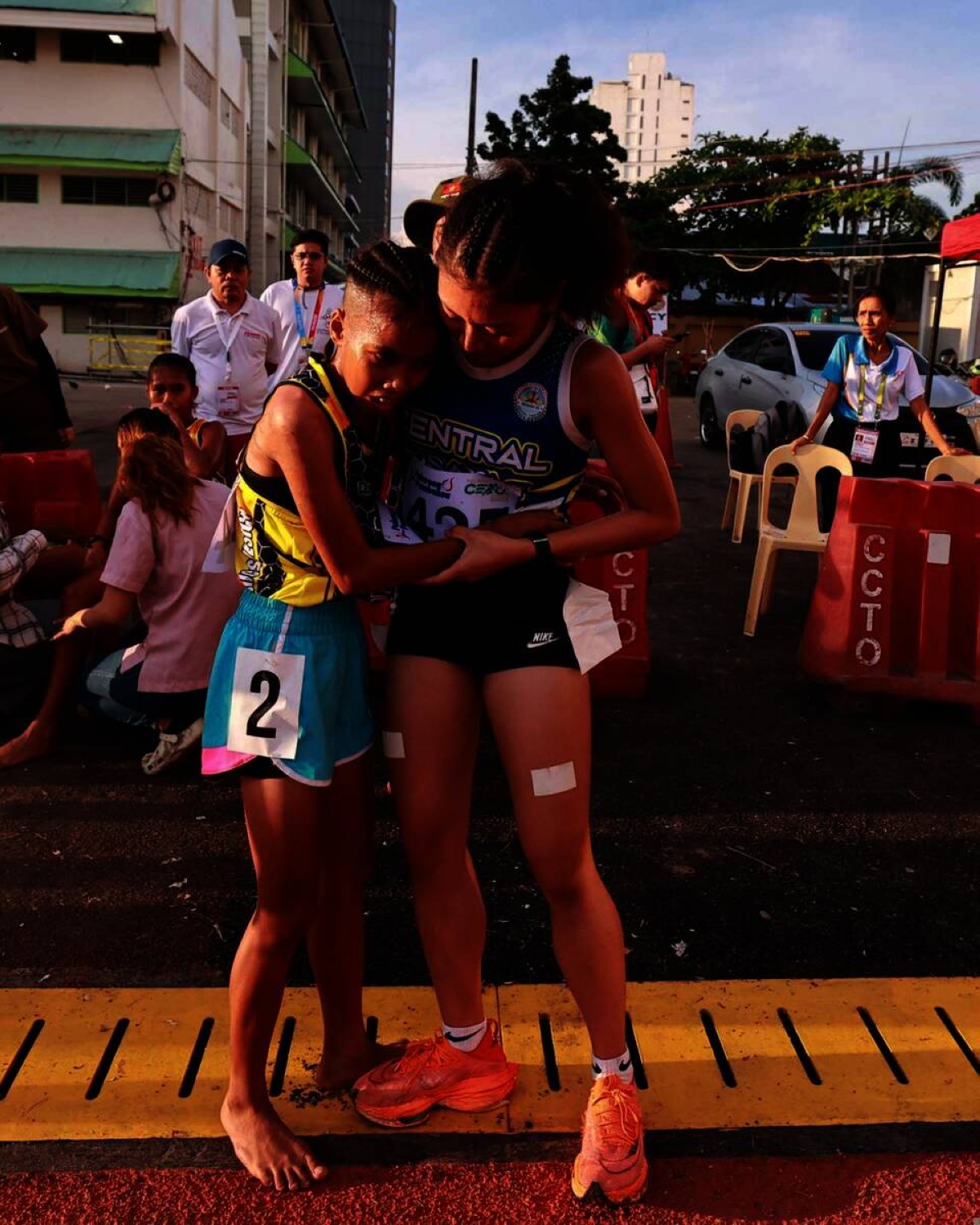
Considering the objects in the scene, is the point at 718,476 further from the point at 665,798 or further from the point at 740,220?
the point at 740,220

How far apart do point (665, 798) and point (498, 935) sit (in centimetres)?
123

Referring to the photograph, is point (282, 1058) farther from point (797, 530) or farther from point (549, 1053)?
point (797, 530)

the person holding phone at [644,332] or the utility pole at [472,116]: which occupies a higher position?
the utility pole at [472,116]

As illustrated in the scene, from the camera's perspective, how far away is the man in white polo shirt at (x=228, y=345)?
7223mm

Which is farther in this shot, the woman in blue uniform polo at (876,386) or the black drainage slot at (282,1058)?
the woman in blue uniform polo at (876,386)

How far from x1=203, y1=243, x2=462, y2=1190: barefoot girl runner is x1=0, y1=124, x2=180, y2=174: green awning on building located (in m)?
34.2

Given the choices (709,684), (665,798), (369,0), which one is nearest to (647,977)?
(665,798)

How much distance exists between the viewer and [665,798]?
14.0 ft

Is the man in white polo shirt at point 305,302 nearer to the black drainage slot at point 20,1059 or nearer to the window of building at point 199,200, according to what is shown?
the black drainage slot at point 20,1059

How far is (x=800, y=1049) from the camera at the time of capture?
2697 mm

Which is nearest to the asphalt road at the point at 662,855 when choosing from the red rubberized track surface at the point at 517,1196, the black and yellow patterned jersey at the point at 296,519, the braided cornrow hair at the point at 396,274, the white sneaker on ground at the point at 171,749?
the white sneaker on ground at the point at 171,749

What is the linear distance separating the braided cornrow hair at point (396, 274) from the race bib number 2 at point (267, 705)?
2.35 feet

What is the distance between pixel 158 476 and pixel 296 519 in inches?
88.6

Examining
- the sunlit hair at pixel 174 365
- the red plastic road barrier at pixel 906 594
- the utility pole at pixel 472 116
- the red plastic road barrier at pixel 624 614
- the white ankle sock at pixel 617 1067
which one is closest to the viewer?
the white ankle sock at pixel 617 1067
